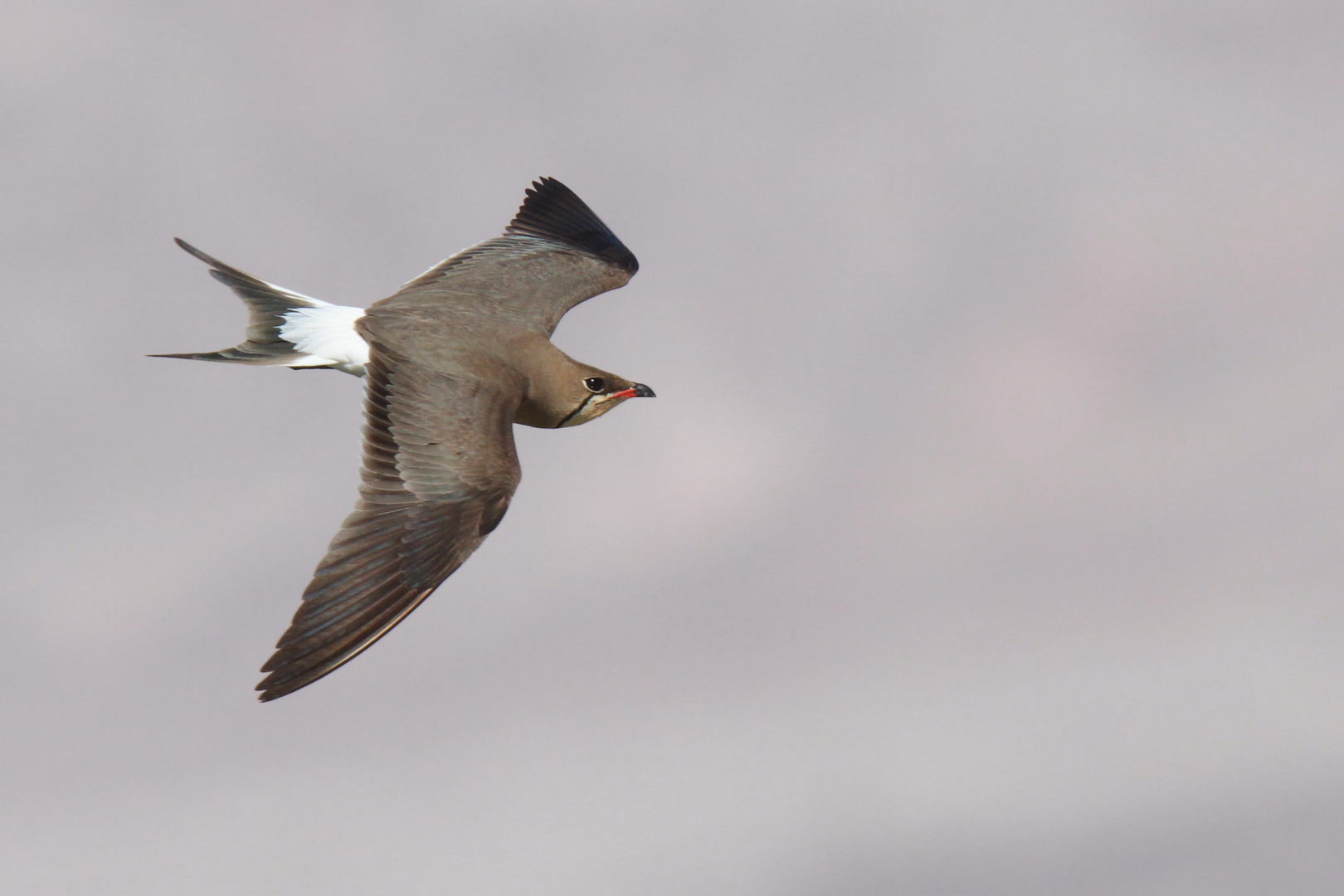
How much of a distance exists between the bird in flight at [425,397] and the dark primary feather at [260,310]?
1 cm

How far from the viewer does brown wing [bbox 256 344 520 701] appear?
20.6ft

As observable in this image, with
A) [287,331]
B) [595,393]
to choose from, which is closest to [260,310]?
[287,331]

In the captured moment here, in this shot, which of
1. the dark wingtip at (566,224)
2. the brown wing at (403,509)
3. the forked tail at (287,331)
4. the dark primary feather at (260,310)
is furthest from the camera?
the dark wingtip at (566,224)

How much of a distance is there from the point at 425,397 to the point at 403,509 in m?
0.92

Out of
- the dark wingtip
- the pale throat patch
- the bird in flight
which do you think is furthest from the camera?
the dark wingtip

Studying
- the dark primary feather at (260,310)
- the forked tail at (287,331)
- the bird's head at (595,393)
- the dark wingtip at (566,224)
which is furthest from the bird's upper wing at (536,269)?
the bird's head at (595,393)

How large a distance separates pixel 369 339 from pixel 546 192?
4365 millimetres

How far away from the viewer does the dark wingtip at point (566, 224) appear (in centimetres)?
1155

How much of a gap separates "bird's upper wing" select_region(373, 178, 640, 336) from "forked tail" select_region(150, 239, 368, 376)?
50cm

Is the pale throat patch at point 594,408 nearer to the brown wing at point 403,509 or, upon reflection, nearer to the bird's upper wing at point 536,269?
the brown wing at point 403,509

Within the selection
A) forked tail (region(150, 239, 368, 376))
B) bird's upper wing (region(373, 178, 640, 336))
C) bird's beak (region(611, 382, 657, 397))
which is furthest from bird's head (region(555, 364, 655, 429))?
forked tail (region(150, 239, 368, 376))

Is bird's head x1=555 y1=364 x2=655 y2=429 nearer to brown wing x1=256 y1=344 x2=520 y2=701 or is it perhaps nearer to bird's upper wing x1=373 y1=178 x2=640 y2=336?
brown wing x1=256 y1=344 x2=520 y2=701

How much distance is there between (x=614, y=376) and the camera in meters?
9.07

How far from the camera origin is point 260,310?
923cm
